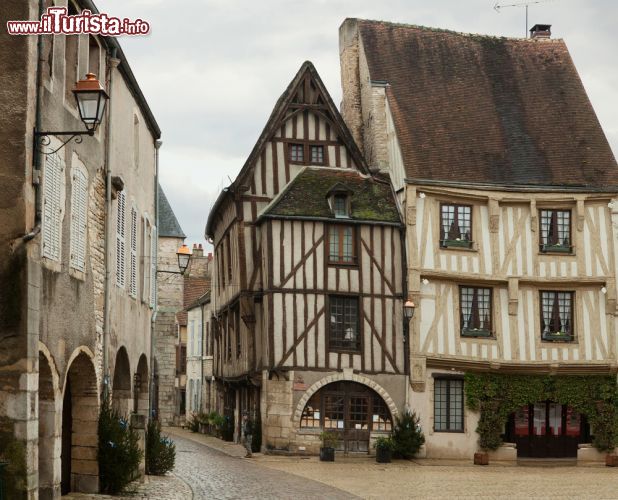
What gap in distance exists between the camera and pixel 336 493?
53.1 feet

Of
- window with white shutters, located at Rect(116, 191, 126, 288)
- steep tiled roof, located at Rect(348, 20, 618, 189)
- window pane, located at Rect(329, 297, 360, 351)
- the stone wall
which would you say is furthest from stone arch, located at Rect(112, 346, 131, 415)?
the stone wall

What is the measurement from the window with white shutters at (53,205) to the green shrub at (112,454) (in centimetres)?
312

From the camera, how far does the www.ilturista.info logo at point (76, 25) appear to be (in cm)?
1036

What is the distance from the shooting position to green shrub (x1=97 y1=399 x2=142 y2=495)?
14.0m

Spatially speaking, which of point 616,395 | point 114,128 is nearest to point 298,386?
point 616,395

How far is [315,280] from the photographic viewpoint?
969 inches

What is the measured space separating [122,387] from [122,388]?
16 mm

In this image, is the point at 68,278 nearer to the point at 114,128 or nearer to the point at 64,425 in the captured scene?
the point at 64,425

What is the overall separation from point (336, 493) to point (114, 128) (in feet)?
20.5

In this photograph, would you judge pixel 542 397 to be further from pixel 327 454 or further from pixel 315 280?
pixel 315 280

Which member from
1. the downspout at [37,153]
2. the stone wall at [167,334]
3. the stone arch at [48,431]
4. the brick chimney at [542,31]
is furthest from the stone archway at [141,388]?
the stone wall at [167,334]

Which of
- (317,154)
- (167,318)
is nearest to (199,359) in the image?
(167,318)

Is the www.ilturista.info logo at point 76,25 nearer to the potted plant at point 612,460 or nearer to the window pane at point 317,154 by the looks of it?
the window pane at point 317,154

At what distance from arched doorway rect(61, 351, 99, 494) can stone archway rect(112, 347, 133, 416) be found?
2.80m
